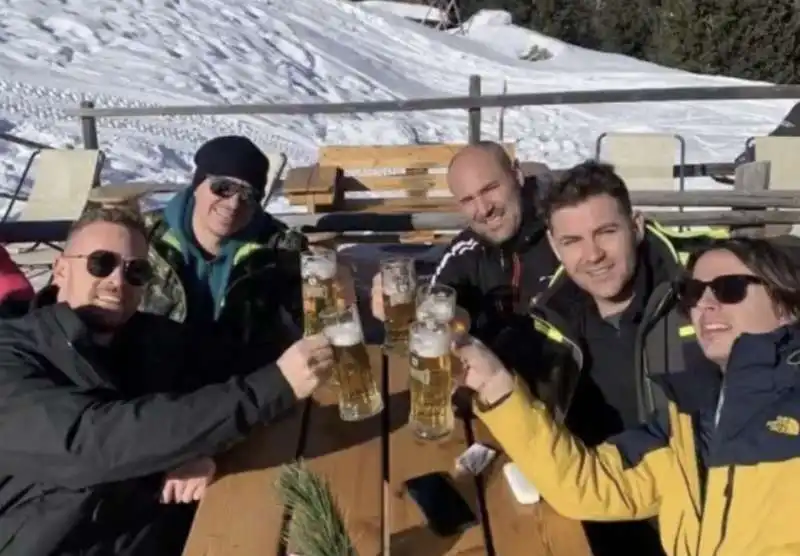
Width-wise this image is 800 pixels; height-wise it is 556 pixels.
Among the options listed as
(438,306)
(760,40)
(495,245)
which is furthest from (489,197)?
(760,40)

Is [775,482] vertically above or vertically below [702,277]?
below

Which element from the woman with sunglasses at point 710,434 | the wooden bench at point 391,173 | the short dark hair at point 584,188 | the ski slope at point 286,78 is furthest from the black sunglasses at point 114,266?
the ski slope at point 286,78

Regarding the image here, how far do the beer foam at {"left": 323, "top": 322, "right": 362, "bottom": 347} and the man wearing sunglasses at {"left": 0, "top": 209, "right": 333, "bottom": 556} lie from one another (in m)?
0.03

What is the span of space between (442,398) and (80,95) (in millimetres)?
13035

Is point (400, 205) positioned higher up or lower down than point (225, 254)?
lower down

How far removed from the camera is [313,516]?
1766 millimetres

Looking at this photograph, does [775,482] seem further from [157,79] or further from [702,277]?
[157,79]

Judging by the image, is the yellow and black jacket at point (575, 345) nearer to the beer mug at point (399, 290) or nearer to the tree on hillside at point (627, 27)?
the beer mug at point (399, 290)

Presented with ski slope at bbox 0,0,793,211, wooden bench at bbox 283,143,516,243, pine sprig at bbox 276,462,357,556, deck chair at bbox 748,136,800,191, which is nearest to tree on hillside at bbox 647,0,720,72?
ski slope at bbox 0,0,793,211

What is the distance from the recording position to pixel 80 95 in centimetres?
1451

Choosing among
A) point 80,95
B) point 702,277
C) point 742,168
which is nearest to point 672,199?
point 742,168

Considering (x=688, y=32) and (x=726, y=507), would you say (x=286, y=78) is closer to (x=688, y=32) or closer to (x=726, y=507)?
(x=688, y=32)

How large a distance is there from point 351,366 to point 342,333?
0.13 metres

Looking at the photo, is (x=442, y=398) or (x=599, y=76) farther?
(x=599, y=76)
